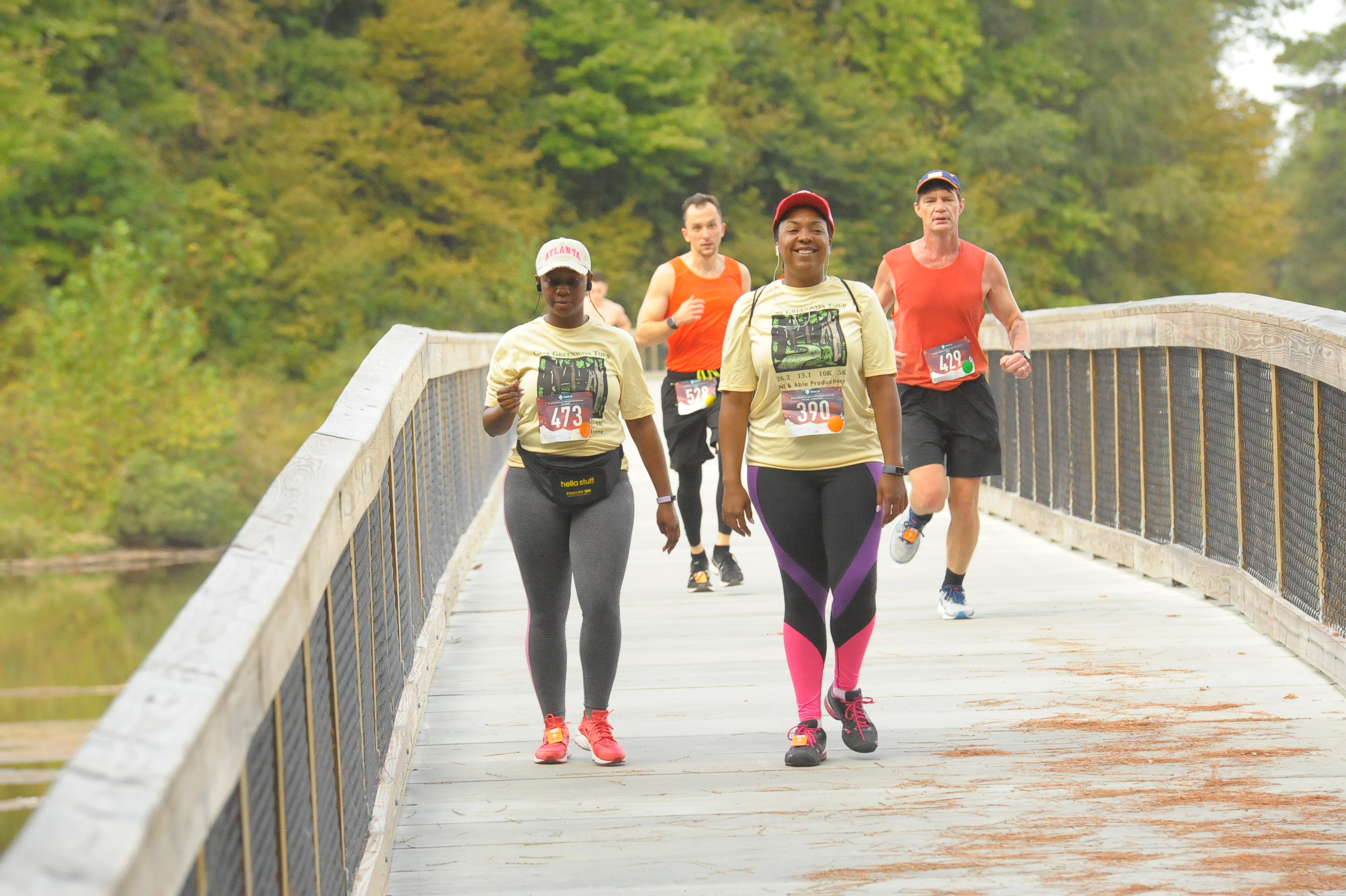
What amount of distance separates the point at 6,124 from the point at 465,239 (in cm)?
1344

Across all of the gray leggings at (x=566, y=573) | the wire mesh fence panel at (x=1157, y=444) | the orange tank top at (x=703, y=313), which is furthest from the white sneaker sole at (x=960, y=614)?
the gray leggings at (x=566, y=573)

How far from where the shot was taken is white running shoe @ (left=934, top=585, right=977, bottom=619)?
6.99 meters

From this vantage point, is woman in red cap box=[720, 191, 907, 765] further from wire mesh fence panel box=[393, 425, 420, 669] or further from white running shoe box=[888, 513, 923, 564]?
white running shoe box=[888, 513, 923, 564]

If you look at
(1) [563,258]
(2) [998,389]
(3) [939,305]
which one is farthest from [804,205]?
(2) [998,389]

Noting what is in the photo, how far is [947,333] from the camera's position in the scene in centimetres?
662

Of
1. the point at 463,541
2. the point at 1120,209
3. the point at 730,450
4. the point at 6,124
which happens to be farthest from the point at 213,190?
the point at 730,450

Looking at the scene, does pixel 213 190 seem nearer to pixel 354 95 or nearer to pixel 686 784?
pixel 354 95

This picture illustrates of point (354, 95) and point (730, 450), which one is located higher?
point (354, 95)

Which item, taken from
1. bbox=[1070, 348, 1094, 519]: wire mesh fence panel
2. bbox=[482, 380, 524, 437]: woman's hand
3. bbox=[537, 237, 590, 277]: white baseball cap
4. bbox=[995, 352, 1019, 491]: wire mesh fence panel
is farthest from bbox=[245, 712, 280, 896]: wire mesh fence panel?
bbox=[995, 352, 1019, 491]: wire mesh fence panel

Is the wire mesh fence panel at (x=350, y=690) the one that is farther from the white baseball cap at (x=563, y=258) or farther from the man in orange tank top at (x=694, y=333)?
the man in orange tank top at (x=694, y=333)

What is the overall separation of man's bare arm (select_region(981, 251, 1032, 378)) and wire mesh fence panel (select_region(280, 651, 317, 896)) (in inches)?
167

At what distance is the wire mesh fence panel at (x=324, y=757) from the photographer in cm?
297

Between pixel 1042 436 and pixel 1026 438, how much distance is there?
453 mm

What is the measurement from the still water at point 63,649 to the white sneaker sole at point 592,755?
18866 millimetres
